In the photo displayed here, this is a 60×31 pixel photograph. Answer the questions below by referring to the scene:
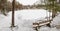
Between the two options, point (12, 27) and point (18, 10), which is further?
point (18, 10)

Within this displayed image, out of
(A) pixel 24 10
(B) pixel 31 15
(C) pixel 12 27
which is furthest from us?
(A) pixel 24 10

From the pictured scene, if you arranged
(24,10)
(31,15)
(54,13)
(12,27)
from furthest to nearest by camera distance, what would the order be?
(24,10) < (31,15) < (54,13) < (12,27)

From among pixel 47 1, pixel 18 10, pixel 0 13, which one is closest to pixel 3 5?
pixel 0 13

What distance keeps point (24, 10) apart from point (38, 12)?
0.82 meters

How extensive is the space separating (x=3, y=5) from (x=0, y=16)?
55cm

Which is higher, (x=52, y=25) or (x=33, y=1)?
(x=33, y=1)

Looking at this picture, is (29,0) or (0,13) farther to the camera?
(29,0)

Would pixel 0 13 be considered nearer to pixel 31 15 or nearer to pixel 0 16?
pixel 0 16

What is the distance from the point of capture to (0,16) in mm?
8266

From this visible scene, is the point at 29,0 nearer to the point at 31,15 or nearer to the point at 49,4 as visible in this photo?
the point at 31,15

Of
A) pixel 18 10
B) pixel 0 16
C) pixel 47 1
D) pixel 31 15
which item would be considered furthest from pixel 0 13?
pixel 47 1

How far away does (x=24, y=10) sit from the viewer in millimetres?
9484

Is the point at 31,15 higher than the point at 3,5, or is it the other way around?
the point at 3,5

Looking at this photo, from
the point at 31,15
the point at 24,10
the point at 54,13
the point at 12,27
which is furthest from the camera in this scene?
the point at 24,10
